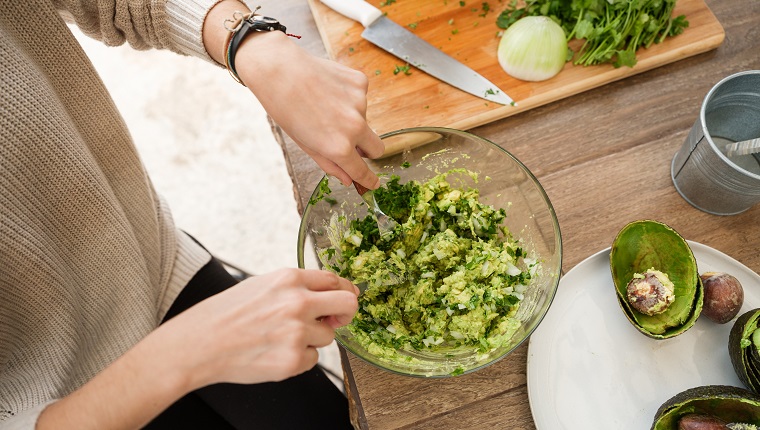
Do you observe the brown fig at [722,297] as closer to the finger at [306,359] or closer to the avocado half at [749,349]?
the avocado half at [749,349]

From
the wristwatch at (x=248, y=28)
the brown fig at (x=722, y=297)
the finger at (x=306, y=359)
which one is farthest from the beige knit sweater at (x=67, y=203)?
the brown fig at (x=722, y=297)

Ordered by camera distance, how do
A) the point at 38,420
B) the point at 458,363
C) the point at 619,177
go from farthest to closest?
1. the point at 619,177
2. the point at 458,363
3. the point at 38,420

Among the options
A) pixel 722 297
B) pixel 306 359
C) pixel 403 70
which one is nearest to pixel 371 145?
pixel 306 359

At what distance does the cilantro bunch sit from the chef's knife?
→ 0.63ft

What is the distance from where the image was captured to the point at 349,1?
1434 mm

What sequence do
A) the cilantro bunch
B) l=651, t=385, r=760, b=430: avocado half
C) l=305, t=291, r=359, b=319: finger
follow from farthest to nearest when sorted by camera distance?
the cilantro bunch → l=651, t=385, r=760, b=430: avocado half → l=305, t=291, r=359, b=319: finger

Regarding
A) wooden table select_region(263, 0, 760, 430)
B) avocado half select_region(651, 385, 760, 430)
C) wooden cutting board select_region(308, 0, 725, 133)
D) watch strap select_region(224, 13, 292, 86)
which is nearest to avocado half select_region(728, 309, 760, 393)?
avocado half select_region(651, 385, 760, 430)

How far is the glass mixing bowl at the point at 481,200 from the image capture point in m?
1.03

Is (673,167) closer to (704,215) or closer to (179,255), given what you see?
(704,215)

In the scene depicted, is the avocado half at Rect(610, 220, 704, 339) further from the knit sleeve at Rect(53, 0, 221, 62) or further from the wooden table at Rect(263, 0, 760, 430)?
the knit sleeve at Rect(53, 0, 221, 62)

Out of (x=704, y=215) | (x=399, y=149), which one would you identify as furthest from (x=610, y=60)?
(x=399, y=149)

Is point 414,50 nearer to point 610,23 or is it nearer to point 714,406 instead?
point 610,23

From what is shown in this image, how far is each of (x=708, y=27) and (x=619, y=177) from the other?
1.58ft

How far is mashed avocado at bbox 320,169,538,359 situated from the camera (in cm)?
107
